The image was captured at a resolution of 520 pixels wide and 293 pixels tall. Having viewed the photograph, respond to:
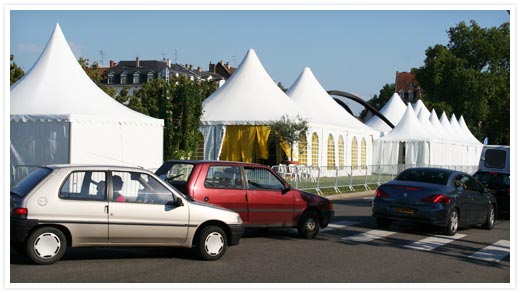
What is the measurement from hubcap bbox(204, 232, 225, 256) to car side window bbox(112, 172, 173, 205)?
863 mm

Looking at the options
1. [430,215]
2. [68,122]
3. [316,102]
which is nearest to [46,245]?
[430,215]

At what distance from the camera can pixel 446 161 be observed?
169ft

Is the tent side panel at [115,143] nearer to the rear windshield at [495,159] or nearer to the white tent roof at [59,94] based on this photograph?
the white tent roof at [59,94]

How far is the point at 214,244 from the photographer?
442 inches

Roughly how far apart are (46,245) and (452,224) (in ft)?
30.3

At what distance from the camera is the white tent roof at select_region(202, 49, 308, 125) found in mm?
34719

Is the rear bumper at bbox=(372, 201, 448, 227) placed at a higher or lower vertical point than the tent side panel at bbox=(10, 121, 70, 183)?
lower

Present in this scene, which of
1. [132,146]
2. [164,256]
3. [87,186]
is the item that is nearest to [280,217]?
[164,256]

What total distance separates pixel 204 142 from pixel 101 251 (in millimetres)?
23132

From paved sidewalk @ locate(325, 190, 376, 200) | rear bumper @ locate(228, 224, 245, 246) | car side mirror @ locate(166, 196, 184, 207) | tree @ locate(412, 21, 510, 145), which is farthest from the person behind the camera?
tree @ locate(412, 21, 510, 145)

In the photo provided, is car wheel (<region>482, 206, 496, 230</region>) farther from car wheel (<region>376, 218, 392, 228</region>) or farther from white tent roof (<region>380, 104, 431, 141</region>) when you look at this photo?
white tent roof (<region>380, 104, 431, 141</region>)

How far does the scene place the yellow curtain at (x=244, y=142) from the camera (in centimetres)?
3447

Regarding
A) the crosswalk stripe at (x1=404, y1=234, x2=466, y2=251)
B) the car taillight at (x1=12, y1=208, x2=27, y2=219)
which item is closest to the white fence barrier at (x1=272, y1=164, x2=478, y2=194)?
the crosswalk stripe at (x1=404, y1=234, x2=466, y2=251)

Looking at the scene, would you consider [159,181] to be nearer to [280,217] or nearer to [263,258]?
[263,258]
